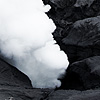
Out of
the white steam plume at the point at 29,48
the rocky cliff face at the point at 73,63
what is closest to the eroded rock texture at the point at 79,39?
the rocky cliff face at the point at 73,63

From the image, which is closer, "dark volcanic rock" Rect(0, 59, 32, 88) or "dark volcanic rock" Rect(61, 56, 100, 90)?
"dark volcanic rock" Rect(0, 59, 32, 88)

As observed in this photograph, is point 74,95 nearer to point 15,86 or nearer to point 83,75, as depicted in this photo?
point 15,86

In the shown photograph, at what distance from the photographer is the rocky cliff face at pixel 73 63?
477 centimetres

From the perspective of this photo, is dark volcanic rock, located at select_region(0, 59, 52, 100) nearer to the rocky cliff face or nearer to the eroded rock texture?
the rocky cliff face

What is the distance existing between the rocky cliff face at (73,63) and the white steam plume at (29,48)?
0.24 metres

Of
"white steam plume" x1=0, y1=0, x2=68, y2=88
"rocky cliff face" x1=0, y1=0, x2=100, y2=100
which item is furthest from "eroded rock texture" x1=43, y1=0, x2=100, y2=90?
"white steam plume" x1=0, y1=0, x2=68, y2=88

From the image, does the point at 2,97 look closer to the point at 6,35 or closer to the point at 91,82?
the point at 6,35

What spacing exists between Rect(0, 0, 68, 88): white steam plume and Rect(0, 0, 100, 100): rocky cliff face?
9.5 inches

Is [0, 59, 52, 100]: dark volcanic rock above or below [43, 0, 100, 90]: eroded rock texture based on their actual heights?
below

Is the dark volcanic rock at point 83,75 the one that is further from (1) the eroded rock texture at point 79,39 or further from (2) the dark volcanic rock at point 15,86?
(2) the dark volcanic rock at point 15,86

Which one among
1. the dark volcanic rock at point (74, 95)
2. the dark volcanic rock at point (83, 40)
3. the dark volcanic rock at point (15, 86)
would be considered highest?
the dark volcanic rock at point (83, 40)

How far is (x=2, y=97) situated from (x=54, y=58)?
4.76 ft

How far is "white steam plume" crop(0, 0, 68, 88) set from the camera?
206 inches

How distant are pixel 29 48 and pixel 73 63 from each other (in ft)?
4.71
